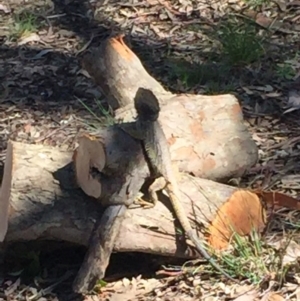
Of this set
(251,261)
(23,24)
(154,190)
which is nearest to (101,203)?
(154,190)

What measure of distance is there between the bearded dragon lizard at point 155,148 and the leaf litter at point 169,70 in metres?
0.37

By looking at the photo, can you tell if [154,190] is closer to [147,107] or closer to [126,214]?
[126,214]

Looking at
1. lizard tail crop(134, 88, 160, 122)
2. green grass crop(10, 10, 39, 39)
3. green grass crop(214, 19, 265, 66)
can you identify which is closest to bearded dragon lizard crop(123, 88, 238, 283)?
lizard tail crop(134, 88, 160, 122)

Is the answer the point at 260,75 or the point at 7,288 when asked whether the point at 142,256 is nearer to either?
the point at 7,288

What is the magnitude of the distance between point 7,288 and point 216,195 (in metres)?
1.15

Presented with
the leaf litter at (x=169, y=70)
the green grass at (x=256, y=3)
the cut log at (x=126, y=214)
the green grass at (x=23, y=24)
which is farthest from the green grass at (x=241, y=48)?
the cut log at (x=126, y=214)

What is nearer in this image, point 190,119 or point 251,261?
point 251,261

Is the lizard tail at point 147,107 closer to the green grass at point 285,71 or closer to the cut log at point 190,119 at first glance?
the cut log at point 190,119

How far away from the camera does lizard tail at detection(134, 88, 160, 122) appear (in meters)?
4.43

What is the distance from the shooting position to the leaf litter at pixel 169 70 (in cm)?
502

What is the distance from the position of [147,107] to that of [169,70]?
6.38ft

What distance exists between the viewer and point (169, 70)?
635 centimetres

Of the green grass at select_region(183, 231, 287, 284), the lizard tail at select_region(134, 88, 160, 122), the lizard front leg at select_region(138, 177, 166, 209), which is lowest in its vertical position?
the green grass at select_region(183, 231, 287, 284)

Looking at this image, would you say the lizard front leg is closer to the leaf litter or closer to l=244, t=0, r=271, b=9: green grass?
the leaf litter
